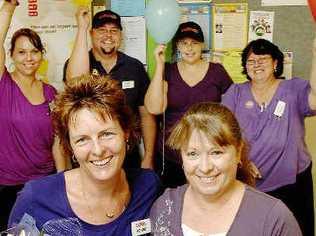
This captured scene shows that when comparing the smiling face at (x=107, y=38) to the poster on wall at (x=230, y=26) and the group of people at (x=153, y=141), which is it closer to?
the group of people at (x=153, y=141)

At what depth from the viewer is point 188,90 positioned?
301cm

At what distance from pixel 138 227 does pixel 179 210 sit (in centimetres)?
19

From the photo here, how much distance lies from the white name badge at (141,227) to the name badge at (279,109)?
1319 millimetres

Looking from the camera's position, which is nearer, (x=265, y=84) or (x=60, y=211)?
(x=60, y=211)

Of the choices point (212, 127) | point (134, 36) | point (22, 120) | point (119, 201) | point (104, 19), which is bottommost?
point (119, 201)

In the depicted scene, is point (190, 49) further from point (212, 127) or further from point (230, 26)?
point (212, 127)

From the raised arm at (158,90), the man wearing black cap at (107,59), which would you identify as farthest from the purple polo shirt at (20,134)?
the raised arm at (158,90)

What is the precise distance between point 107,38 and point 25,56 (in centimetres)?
54

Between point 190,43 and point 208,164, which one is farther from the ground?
point 190,43

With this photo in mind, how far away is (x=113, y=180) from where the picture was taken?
1.70 meters

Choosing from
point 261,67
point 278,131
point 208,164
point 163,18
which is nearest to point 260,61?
point 261,67

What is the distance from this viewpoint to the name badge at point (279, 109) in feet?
8.93

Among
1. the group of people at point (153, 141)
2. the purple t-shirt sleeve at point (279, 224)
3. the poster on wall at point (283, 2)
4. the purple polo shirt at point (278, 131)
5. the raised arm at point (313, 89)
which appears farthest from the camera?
the poster on wall at point (283, 2)

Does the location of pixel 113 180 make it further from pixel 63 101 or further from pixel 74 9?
pixel 74 9
